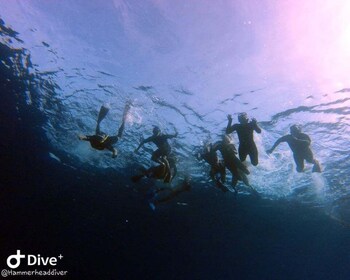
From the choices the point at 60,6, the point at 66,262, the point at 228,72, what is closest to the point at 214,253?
the point at 66,262

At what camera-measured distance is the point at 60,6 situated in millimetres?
10344

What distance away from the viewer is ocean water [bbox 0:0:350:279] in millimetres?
10562

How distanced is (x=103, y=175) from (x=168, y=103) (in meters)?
13.9

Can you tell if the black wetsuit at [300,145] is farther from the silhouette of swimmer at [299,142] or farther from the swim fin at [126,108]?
the swim fin at [126,108]

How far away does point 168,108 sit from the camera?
1409 cm

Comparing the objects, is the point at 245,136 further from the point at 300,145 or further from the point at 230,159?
the point at 300,145

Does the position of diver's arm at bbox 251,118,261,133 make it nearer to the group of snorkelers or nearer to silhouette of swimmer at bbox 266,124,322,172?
the group of snorkelers

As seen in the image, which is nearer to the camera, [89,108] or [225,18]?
[225,18]

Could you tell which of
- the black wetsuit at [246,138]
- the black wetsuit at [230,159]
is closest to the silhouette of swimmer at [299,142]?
the black wetsuit at [246,138]

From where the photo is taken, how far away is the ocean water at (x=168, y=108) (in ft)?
34.7

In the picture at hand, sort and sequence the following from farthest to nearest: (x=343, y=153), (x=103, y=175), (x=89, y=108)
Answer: (x=103, y=175)
(x=343, y=153)
(x=89, y=108)

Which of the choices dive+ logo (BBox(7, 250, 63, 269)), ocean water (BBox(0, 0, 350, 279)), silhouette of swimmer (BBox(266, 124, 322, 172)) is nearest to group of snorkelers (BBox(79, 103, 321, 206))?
silhouette of swimmer (BBox(266, 124, 322, 172))

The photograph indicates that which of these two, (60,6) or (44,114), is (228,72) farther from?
(44,114)

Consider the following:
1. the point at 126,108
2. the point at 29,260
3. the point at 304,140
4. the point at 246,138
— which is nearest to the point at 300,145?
the point at 304,140
